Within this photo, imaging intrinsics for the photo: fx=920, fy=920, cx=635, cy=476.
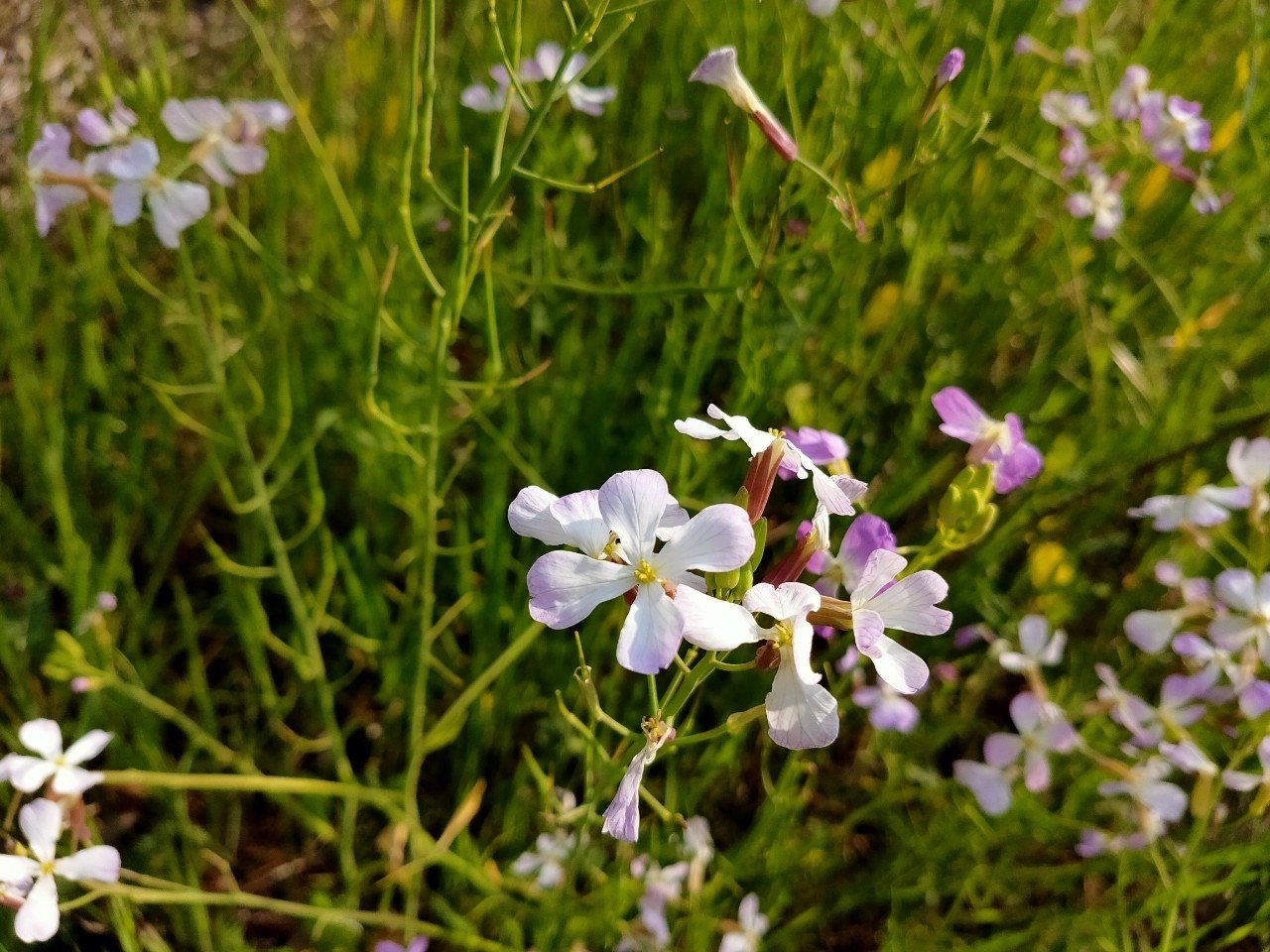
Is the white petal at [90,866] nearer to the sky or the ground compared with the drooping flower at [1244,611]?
nearer to the ground

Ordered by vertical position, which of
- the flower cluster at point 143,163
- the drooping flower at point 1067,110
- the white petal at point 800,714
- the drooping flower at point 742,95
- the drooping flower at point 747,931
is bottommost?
the drooping flower at point 747,931

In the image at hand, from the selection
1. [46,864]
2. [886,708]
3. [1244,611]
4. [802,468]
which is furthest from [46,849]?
[1244,611]

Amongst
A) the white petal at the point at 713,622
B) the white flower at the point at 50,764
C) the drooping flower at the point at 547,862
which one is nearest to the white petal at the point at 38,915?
the white flower at the point at 50,764

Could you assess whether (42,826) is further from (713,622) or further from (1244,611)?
(1244,611)

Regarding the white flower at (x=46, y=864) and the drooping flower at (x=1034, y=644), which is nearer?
the white flower at (x=46, y=864)

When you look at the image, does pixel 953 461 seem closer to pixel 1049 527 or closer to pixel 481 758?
pixel 1049 527

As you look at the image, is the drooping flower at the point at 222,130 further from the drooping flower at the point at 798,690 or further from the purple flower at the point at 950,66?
the drooping flower at the point at 798,690
